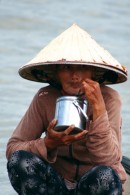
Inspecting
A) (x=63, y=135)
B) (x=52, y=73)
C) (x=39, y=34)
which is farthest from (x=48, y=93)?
(x=39, y=34)

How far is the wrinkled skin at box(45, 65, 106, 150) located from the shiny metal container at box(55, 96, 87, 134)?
3 cm

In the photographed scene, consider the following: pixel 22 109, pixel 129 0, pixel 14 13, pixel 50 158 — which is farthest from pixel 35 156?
pixel 129 0

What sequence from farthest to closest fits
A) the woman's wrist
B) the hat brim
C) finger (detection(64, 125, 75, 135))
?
the hat brim
the woman's wrist
finger (detection(64, 125, 75, 135))

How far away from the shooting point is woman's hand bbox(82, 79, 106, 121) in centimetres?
422

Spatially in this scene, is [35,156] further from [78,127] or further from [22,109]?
[22,109]

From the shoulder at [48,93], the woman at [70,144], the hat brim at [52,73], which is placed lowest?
the woman at [70,144]

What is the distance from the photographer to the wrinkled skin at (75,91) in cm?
421

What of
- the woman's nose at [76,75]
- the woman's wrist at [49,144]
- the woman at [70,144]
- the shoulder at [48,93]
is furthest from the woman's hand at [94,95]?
the shoulder at [48,93]

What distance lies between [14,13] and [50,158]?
8266 mm

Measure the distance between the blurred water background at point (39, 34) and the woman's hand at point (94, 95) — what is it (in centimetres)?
235

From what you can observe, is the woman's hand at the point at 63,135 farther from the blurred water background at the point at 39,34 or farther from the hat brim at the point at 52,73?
the blurred water background at the point at 39,34

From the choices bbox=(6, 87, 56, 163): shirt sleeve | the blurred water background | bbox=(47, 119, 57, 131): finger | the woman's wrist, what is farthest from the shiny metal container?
the blurred water background

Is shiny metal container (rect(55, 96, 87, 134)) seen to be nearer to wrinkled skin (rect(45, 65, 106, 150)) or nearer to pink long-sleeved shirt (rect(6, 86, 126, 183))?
wrinkled skin (rect(45, 65, 106, 150))

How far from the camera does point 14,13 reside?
495 inches
